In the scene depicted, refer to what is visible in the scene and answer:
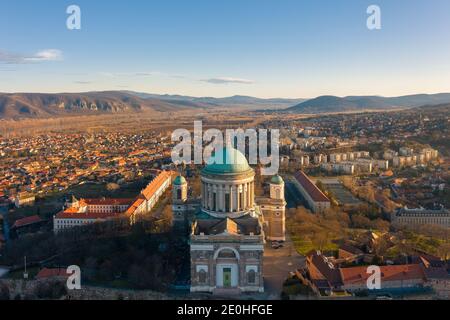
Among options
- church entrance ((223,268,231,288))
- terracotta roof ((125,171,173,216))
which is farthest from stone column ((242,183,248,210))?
terracotta roof ((125,171,173,216))

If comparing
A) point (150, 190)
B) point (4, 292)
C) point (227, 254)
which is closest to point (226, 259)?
point (227, 254)

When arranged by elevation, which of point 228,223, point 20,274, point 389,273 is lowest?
point 20,274

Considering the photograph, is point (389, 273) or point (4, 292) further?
point (389, 273)

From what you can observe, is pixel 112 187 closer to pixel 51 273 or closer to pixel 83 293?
pixel 51 273

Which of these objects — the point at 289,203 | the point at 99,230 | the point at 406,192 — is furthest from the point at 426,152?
the point at 99,230

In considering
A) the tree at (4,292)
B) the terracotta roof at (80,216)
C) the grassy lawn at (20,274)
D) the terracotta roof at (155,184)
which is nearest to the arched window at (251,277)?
the grassy lawn at (20,274)

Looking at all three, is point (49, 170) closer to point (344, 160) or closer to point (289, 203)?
point (289, 203)

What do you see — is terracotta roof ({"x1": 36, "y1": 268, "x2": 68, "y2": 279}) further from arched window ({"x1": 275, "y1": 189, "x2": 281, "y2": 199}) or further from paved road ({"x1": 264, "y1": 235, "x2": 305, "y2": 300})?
arched window ({"x1": 275, "y1": 189, "x2": 281, "y2": 199})
